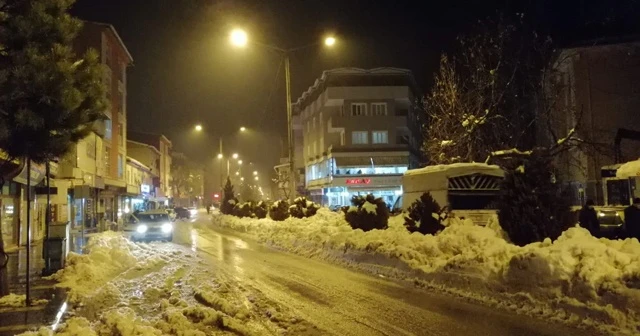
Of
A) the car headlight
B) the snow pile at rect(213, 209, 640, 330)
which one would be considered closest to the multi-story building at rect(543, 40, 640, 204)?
the car headlight

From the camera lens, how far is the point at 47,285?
12.8m

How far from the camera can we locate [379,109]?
2515 inches

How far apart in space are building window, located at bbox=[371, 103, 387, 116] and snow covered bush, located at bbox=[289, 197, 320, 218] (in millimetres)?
33807

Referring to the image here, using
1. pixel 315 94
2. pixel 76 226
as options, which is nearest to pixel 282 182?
pixel 76 226

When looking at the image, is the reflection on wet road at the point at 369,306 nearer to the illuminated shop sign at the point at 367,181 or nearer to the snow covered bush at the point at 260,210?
the snow covered bush at the point at 260,210

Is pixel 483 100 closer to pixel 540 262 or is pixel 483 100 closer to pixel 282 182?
pixel 540 262

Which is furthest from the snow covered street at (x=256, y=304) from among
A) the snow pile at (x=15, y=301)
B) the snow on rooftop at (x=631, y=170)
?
the snow on rooftop at (x=631, y=170)

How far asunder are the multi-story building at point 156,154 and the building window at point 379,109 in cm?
3205

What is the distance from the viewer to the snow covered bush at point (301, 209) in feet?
102

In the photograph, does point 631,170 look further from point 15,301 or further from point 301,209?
point 15,301

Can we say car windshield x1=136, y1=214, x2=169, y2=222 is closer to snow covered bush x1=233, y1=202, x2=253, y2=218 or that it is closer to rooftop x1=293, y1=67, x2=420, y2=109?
snow covered bush x1=233, y1=202, x2=253, y2=218

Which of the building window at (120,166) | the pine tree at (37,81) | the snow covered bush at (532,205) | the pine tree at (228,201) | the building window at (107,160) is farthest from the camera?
the building window at (120,166)

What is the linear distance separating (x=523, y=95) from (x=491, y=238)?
60.7ft

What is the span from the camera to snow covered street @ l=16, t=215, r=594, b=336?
7875 millimetres
